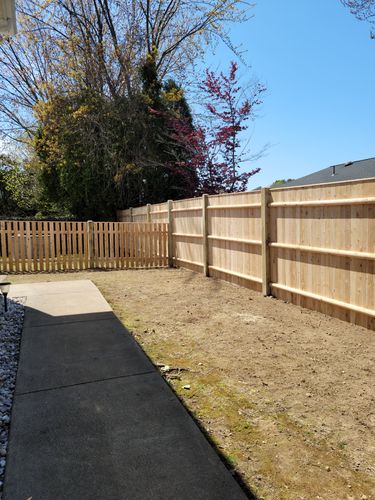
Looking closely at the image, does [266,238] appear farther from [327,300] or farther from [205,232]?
[205,232]

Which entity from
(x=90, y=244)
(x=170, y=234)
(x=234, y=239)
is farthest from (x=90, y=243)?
(x=234, y=239)

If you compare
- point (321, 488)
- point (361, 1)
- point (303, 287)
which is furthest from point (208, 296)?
point (361, 1)

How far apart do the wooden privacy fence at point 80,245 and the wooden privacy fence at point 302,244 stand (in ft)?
9.11

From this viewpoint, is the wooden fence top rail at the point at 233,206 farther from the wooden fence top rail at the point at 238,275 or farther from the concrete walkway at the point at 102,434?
the concrete walkway at the point at 102,434

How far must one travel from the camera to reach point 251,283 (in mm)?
6594

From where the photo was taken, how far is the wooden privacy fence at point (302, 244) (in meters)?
4.23

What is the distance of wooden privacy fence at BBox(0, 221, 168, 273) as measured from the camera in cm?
985

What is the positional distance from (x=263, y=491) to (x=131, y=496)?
2.02 feet

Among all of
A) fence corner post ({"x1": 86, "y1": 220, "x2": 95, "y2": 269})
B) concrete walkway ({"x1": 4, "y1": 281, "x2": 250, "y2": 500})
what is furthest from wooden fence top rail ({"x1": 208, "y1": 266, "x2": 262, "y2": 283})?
fence corner post ({"x1": 86, "y1": 220, "x2": 95, "y2": 269})

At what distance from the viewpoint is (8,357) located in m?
3.46

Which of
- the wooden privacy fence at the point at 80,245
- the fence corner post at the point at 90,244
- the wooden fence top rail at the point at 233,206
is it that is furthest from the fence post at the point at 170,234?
the wooden fence top rail at the point at 233,206

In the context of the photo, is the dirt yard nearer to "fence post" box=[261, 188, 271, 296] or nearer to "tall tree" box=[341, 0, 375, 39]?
"fence post" box=[261, 188, 271, 296]

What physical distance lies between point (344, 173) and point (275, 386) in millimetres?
9663

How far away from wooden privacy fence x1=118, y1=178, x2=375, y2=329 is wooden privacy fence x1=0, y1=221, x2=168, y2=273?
109 inches
